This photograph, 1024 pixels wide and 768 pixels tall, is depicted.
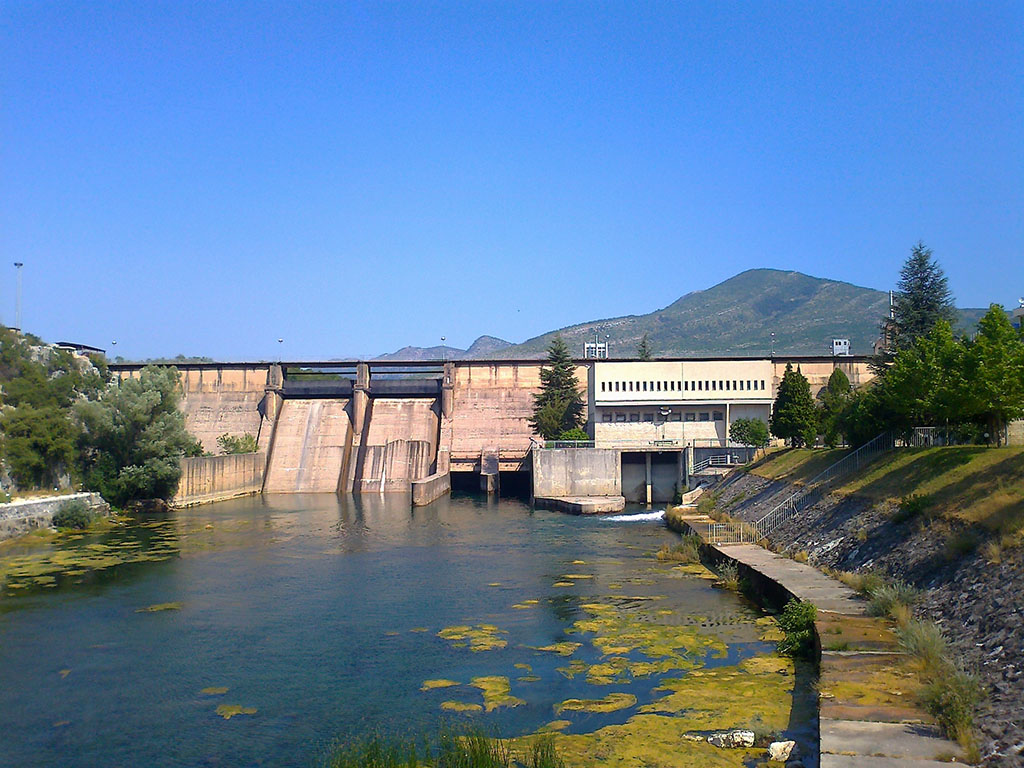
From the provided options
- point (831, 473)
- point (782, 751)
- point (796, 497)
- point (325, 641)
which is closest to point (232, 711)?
point (325, 641)

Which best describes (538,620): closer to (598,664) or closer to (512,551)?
(598,664)

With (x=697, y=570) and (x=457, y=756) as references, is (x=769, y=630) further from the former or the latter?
(x=457, y=756)

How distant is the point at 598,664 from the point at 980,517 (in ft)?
25.8

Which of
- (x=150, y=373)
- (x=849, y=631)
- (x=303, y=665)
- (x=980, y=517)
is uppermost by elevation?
(x=150, y=373)

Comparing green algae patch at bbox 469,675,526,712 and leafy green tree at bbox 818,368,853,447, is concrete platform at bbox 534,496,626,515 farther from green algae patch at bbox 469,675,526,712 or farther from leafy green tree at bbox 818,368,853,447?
green algae patch at bbox 469,675,526,712

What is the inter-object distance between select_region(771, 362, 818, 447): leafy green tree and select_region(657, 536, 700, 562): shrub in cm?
1327

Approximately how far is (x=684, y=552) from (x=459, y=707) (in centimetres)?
1524

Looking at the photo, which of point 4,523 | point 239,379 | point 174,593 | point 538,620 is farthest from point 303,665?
point 239,379

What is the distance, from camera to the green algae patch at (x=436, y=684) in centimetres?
1529

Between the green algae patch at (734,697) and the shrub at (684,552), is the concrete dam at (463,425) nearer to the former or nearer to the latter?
the shrub at (684,552)

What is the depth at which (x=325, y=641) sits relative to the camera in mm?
18672

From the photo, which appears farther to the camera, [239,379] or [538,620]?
[239,379]

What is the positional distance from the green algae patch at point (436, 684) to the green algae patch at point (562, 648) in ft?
8.64

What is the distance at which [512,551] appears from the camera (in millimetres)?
30547
